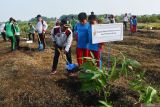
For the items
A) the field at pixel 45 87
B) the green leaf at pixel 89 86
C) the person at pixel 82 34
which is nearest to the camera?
the green leaf at pixel 89 86

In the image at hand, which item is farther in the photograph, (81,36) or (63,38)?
(63,38)

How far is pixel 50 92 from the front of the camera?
32.1 ft

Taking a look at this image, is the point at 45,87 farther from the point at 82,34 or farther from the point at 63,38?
the point at 82,34

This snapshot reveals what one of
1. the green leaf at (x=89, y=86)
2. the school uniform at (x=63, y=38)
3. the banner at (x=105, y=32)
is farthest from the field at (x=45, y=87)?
the banner at (x=105, y=32)

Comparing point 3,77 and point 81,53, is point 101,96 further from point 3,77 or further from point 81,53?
point 3,77

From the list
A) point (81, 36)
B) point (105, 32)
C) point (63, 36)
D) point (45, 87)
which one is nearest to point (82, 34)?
point (81, 36)

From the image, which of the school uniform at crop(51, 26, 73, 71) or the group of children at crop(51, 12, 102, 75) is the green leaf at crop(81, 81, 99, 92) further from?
the school uniform at crop(51, 26, 73, 71)

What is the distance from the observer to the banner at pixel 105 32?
10120 millimetres

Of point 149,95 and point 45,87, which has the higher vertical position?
point 149,95

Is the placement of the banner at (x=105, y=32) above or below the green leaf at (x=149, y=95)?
above

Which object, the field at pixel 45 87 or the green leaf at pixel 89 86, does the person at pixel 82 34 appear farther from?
the green leaf at pixel 89 86

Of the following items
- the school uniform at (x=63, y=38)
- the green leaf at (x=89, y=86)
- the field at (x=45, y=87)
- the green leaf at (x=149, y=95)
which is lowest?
the field at (x=45, y=87)

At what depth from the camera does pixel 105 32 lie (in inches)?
404

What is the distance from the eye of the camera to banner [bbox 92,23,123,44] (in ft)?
33.2
